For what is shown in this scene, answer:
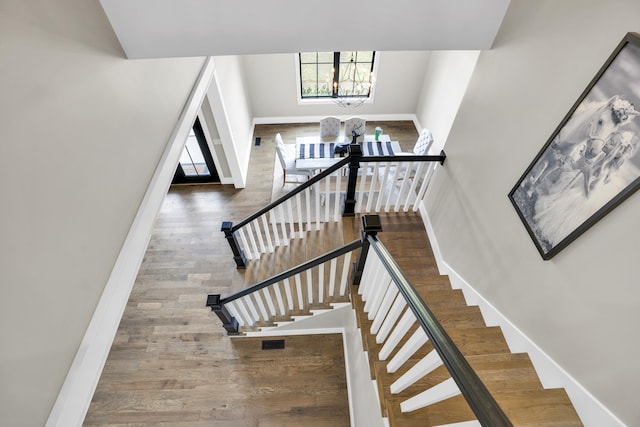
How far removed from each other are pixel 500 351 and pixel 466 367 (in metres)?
1.49

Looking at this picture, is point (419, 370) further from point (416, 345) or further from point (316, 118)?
point (316, 118)

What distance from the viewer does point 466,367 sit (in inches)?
44.9

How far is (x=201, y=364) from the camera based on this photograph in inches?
140

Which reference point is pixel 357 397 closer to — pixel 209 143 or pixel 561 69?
pixel 561 69

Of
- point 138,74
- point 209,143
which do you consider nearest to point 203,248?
point 209,143

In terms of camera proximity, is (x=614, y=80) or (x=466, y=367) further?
(x=614, y=80)

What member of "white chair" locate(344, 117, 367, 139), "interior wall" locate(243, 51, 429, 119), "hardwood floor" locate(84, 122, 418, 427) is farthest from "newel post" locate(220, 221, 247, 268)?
"interior wall" locate(243, 51, 429, 119)

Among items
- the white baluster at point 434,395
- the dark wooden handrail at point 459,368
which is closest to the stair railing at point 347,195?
the dark wooden handrail at point 459,368

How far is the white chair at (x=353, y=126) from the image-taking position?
598cm

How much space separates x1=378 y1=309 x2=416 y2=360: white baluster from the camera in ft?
5.12

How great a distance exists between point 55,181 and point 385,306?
1962 millimetres

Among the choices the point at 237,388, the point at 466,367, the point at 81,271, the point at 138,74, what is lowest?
the point at 466,367

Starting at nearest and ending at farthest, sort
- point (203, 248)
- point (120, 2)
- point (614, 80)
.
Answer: point (614, 80) < point (120, 2) < point (203, 248)

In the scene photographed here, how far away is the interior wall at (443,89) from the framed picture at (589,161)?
338 centimetres
